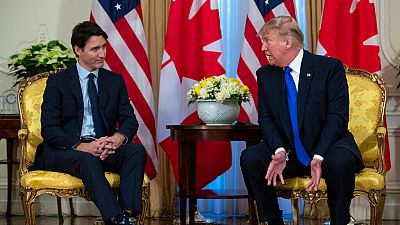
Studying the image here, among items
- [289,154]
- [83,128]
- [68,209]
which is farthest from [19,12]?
[289,154]

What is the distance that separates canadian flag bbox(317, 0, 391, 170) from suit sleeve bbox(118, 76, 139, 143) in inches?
72.2

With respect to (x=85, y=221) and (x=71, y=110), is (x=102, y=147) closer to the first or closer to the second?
(x=71, y=110)

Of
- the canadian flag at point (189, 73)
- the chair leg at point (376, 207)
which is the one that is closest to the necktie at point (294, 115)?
the chair leg at point (376, 207)

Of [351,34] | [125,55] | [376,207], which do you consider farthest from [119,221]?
[351,34]

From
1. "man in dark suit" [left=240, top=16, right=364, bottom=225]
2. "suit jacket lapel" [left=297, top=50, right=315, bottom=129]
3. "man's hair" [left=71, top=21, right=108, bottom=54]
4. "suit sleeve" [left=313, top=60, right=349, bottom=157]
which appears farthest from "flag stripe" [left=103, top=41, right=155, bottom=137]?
"suit sleeve" [left=313, top=60, right=349, bottom=157]

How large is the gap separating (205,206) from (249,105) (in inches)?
48.2

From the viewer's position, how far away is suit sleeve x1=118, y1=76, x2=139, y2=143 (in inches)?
212

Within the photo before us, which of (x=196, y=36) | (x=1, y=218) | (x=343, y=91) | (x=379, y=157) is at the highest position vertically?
(x=196, y=36)

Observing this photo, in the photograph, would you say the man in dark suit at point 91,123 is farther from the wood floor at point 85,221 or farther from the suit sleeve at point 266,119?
the wood floor at point 85,221

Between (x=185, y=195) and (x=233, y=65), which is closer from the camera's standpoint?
(x=185, y=195)

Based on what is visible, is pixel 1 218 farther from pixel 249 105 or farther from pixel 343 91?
pixel 343 91

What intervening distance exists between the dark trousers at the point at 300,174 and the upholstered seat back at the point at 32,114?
1543 mm

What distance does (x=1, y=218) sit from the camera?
7.03m

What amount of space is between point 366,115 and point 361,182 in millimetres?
697
